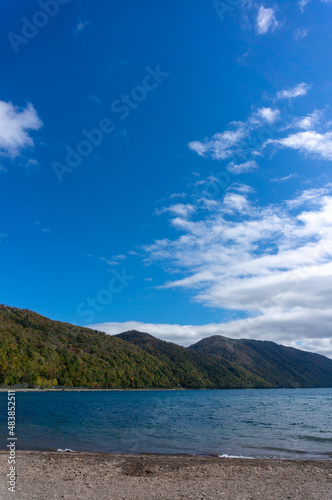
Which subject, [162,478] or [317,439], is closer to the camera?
[162,478]

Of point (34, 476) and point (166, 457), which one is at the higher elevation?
point (34, 476)

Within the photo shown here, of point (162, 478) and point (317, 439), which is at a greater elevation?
point (162, 478)

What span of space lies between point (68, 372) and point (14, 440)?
182m

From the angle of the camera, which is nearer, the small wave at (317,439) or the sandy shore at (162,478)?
the sandy shore at (162,478)

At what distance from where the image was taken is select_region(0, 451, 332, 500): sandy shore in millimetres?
12386

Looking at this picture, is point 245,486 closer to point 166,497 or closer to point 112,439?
point 166,497

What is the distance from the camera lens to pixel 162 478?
1522 cm

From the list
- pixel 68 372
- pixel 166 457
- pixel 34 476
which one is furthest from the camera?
pixel 68 372

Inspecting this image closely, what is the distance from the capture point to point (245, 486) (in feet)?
45.5

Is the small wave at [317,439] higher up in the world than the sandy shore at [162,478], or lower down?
lower down

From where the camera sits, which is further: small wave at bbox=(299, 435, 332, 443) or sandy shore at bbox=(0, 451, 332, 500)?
small wave at bbox=(299, 435, 332, 443)

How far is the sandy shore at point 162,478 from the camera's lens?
488 inches

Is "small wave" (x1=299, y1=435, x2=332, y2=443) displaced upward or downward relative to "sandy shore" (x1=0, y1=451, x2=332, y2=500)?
downward

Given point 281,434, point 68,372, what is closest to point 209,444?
point 281,434
